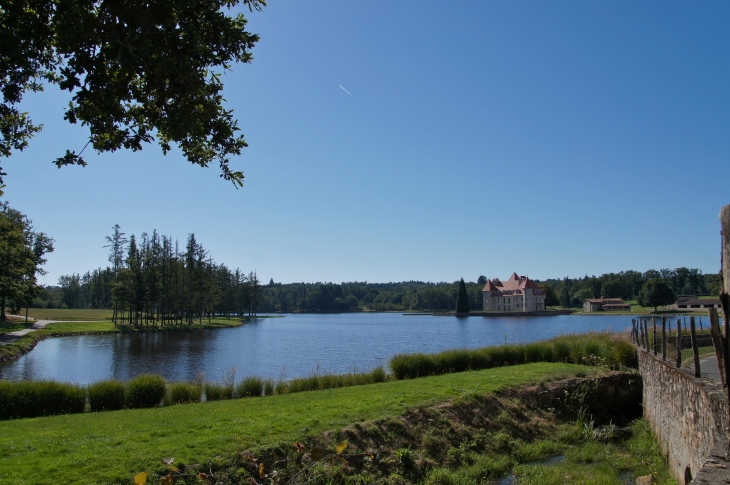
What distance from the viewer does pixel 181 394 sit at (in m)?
13.9

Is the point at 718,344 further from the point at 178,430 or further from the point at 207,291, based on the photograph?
the point at 207,291

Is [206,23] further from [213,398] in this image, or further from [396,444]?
[213,398]

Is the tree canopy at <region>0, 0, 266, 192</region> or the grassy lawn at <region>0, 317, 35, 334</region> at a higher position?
the tree canopy at <region>0, 0, 266, 192</region>

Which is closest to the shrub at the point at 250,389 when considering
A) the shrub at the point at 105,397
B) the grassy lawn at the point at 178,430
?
the grassy lawn at the point at 178,430

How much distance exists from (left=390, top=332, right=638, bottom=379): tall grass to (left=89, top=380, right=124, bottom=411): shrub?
8.89 metres

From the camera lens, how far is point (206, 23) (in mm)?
5219

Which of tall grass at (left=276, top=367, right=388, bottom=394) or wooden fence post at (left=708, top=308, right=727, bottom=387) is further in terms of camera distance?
tall grass at (left=276, top=367, right=388, bottom=394)

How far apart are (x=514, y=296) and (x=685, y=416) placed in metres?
108

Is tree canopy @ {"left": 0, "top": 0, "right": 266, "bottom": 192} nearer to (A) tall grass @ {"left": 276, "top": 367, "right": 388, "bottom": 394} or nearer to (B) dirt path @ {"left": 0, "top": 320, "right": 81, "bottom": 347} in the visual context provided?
(A) tall grass @ {"left": 276, "top": 367, "right": 388, "bottom": 394}

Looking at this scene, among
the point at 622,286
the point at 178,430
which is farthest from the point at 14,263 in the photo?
the point at 622,286

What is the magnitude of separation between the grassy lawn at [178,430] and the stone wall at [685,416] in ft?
13.0

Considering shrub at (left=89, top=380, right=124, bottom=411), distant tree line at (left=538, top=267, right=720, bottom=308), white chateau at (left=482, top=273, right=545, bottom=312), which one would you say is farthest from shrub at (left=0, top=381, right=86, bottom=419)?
distant tree line at (left=538, top=267, right=720, bottom=308)

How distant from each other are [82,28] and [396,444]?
8851 mm

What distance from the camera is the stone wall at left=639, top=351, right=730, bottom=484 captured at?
253 inches
